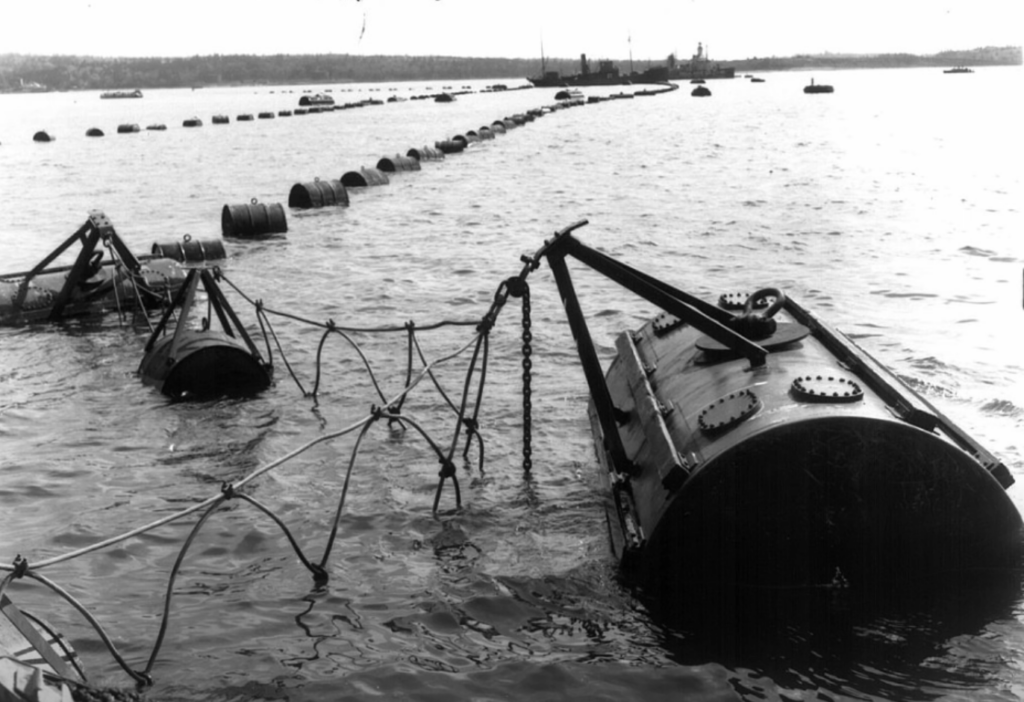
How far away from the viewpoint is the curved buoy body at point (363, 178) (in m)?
41.2

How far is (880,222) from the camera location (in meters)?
29.4

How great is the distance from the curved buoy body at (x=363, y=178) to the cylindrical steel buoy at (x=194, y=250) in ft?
52.9

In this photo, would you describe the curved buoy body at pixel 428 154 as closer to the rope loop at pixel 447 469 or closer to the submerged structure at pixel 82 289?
the submerged structure at pixel 82 289

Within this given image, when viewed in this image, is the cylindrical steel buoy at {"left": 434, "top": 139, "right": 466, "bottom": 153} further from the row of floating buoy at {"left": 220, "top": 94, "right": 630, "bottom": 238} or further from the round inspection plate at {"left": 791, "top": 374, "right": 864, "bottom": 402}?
the round inspection plate at {"left": 791, "top": 374, "right": 864, "bottom": 402}

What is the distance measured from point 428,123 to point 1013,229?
2568 inches

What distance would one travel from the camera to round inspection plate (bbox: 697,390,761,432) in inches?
292

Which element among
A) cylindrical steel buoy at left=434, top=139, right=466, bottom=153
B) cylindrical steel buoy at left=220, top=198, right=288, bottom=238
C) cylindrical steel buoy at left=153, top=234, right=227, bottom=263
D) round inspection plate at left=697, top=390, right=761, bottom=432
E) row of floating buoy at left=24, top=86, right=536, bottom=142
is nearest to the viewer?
round inspection plate at left=697, top=390, right=761, bottom=432

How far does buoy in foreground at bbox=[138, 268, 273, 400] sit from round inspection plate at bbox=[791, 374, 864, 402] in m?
7.97

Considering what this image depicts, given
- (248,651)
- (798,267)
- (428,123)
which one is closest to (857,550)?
(248,651)

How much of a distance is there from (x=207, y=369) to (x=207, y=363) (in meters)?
0.08

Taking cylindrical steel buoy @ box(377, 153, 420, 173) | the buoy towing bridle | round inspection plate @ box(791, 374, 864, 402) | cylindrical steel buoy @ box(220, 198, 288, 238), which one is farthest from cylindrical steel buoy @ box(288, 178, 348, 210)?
round inspection plate @ box(791, 374, 864, 402)

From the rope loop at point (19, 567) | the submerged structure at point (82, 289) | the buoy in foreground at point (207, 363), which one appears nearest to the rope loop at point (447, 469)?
the rope loop at point (19, 567)

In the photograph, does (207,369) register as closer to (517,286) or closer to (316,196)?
(517,286)

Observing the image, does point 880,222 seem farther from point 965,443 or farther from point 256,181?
point 256,181
